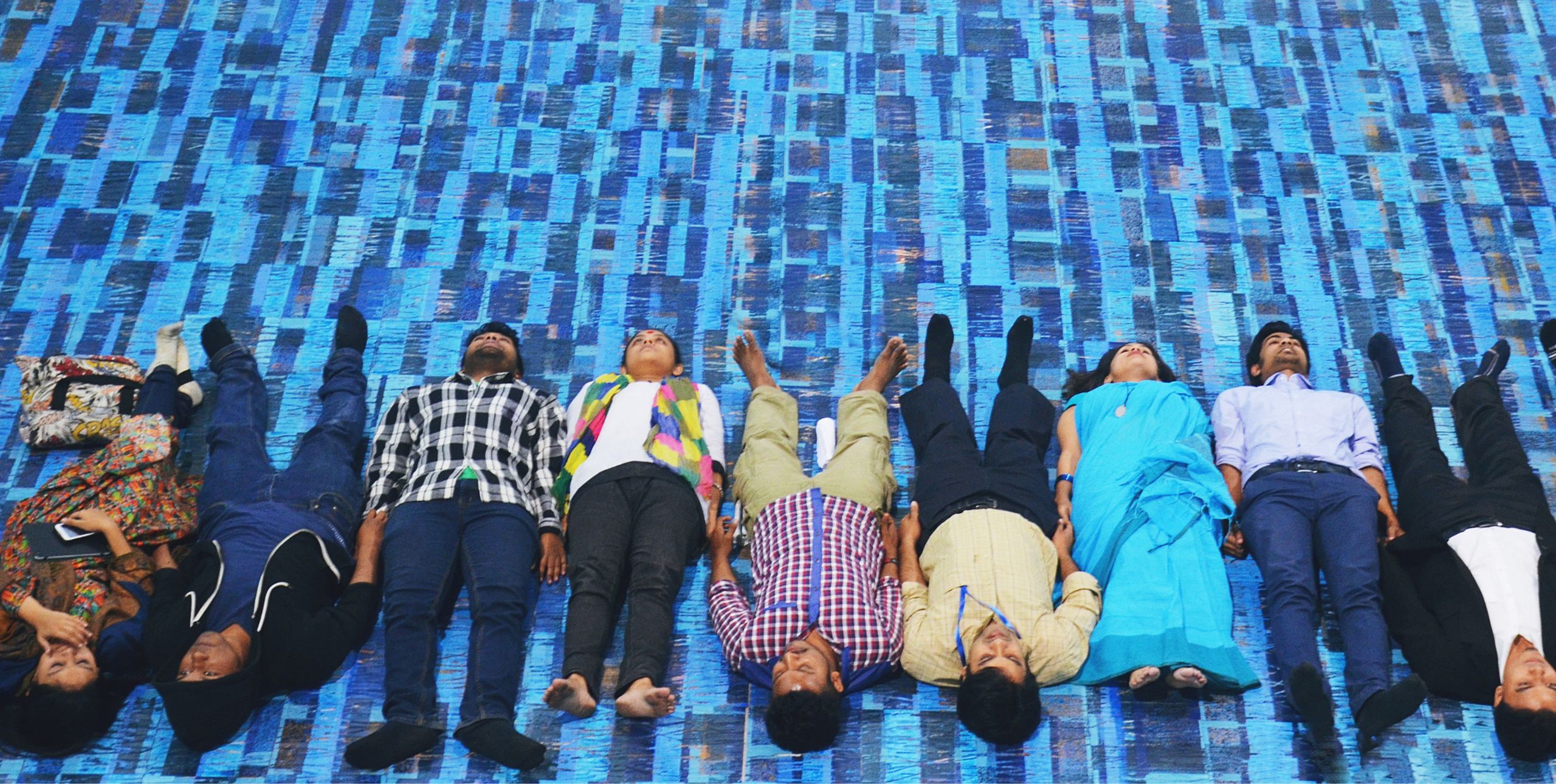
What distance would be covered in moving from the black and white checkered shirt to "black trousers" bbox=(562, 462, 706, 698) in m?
0.18

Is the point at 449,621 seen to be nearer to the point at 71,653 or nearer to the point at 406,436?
the point at 406,436

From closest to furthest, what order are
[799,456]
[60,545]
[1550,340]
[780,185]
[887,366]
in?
1. [60,545]
2. [799,456]
3. [887,366]
4. [1550,340]
5. [780,185]

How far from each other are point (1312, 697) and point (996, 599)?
839 mm

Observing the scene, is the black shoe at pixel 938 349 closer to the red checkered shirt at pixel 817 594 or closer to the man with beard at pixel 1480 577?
the red checkered shirt at pixel 817 594

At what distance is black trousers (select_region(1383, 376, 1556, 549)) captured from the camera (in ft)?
13.4

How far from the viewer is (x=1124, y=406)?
14.5 ft

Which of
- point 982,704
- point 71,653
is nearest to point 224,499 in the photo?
point 71,653

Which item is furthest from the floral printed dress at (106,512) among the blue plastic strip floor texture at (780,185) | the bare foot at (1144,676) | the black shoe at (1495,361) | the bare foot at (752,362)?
the black shoe at (1495,361)

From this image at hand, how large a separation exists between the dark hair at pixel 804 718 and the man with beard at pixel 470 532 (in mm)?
619

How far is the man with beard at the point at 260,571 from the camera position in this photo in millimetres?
3752

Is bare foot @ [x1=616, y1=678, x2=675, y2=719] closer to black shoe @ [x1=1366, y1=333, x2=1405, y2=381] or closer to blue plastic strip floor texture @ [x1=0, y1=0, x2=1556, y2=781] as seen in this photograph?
blue plastic strip floor texture @ [x1=0, y1=0, x2=1556, y2=781]

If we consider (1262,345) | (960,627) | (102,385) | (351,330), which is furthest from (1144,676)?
(102,385)

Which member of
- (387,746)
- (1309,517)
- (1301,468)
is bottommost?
(387,746)

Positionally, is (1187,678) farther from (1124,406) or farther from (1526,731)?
(1124,406)
